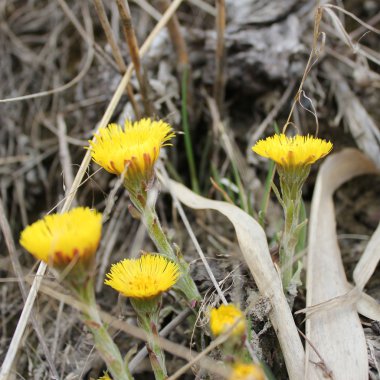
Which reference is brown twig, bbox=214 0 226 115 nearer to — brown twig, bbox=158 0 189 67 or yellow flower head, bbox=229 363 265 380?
brown twig, bbox=158 0 189 67

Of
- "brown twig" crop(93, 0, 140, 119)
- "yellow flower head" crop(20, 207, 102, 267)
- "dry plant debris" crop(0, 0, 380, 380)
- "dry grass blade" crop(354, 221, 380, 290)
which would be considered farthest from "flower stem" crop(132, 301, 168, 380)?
"brown twig" crop(93, 0, 140, 119)

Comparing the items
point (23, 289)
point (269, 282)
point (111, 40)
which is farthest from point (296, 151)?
point (111, 40)

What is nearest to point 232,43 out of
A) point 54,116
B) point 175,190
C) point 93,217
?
point 175,190

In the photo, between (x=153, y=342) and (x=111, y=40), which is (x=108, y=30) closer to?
(x=111, y=40)

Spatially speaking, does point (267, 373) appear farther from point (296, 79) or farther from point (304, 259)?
point (296, 79)

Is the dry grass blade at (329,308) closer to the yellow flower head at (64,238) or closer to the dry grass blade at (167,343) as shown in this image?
the dry grass blade at (167,343)

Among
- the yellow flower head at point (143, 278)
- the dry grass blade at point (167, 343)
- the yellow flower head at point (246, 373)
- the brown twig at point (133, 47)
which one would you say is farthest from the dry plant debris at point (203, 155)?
the yellow flower head at point (246, 373)

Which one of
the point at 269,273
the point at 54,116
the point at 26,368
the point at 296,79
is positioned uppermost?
the point at 296,79

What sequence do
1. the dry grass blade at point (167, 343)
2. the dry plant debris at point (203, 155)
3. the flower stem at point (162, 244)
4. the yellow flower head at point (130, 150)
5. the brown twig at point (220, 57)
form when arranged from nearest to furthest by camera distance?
the dry grass blade at point (167, 343) → the yellow flower head at point (130, 150) → the flower stem at point (162, 244) → the dry plant debris at point (203, 155) → the brown twig at point (220, 57)
